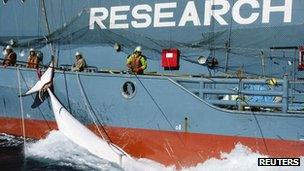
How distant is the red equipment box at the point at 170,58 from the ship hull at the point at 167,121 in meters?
2.80

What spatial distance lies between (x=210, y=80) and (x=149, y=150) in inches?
90.2

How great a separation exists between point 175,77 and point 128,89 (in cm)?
127

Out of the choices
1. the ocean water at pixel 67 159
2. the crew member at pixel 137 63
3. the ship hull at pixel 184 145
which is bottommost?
the ocean water at pixel 67 159

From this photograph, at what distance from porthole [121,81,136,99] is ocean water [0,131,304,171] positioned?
1614 millimetres

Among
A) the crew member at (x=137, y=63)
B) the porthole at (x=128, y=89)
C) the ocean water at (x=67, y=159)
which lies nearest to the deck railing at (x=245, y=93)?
the ocean water at (x=67, y=159)

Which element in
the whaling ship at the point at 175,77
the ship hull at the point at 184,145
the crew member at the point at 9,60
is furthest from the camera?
the crew member at the point at 9,60

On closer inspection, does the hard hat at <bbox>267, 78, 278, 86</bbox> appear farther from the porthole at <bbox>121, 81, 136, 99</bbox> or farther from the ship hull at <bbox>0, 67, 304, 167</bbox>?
the porthole at <bbox>121, 81, 136, 99</bbox>

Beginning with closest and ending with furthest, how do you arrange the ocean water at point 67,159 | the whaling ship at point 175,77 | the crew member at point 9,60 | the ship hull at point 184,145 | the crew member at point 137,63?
1. the ship hull at point 184,145
2. the ocean water at point 67,159
3. the whaling ship at point 175,77
4. the crew member at point 137,63
5. the crew member at point 9,60

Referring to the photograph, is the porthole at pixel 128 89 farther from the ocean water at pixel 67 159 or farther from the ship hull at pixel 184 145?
the ocean water at pixel 67 159

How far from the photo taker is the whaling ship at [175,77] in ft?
35.3

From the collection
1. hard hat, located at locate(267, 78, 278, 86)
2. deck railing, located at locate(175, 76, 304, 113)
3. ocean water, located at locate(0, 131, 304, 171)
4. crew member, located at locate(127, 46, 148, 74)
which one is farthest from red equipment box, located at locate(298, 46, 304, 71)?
crew member, located at locate(127, 46, 148, 74)

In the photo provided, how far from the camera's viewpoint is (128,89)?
39.7 feet

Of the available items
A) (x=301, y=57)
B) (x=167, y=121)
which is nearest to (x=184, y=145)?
(x=167, y=121)

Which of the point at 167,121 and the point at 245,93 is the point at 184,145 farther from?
the point at 245,93
